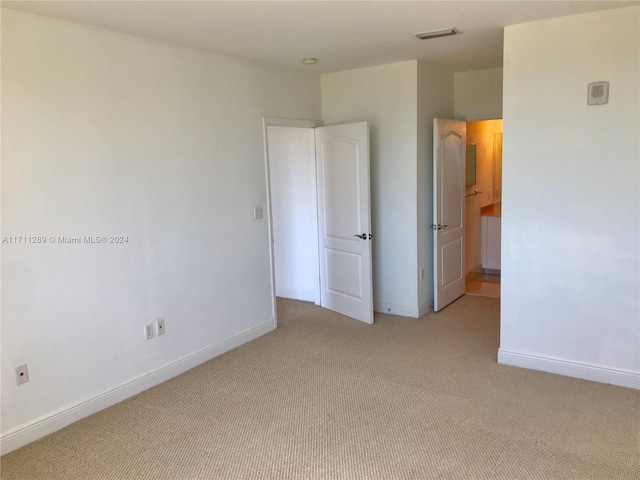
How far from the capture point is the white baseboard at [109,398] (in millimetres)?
2922

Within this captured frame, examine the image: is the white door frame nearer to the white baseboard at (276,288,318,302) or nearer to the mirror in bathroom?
the white baseboard at (276,288,318,302)

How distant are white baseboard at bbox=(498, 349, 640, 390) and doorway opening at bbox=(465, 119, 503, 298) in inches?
98.8

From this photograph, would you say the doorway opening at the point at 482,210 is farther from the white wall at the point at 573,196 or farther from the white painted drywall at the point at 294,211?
the white wall at the point at 573,196

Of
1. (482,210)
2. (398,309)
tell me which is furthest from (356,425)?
(482,210)

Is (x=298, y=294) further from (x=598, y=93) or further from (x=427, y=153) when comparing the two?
(x=598, y=93)

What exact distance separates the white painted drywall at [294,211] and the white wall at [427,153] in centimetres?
112

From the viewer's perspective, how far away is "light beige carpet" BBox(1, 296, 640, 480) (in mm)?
2619

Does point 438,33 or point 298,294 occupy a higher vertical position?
point 438,33

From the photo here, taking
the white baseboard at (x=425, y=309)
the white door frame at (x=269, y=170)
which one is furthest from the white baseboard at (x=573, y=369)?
the white door frame at (x=269, y=170)

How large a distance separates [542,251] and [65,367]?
330 cm

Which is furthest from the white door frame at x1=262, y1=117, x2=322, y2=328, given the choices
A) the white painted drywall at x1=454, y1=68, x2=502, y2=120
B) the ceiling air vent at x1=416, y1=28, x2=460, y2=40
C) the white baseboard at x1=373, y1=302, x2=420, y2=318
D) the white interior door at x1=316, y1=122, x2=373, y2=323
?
the white painted drywall at x1=454, y1=68, x2=502, y2=120

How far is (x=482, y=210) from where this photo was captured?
22.8ft

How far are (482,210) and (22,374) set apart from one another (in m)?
5.78

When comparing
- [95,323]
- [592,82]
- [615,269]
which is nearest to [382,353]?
[615,269]
